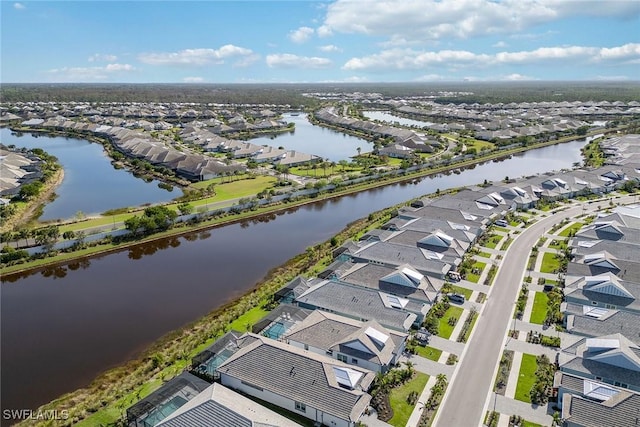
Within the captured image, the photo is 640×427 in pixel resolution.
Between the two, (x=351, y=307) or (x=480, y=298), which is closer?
(x=351, y=307)

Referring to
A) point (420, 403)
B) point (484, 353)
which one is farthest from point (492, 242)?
point (420, 403)

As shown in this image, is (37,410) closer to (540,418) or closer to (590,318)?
(540,418)

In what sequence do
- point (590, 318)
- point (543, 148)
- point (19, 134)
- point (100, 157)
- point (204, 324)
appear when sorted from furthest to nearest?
point (19, 134) < point (543, 148) < point (100, 157) < point (204, 324) < point (590, 318)

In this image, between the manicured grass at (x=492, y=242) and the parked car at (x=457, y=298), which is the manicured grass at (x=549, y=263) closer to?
the manicured grass at (x=492, y=242)

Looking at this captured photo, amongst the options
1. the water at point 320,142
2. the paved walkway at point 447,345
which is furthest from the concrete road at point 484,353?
the water at point 320,142

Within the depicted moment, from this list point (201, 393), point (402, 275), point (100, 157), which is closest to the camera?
point (201, 393)

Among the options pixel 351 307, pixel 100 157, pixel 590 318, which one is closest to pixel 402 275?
pixel 351 307

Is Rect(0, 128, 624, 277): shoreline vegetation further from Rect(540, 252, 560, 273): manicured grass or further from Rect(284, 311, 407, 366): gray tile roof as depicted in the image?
Rect(540, 252, 560, 273): manicured grass
